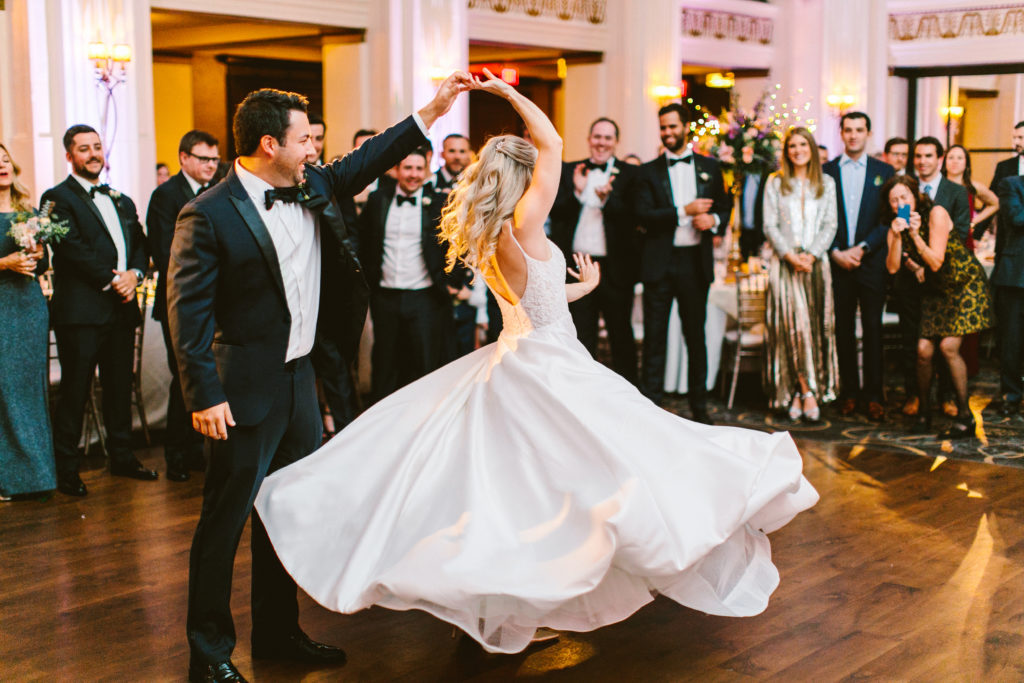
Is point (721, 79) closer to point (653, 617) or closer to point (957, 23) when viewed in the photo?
point (957, 23)

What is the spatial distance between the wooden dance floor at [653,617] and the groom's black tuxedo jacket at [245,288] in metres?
0.88

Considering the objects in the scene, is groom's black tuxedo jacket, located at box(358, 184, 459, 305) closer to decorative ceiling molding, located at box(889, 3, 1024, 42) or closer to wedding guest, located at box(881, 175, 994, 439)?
wedding guest, located at box(881, 175, 994, 439)

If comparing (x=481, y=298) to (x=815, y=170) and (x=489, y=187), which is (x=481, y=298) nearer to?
(x=815, y=170)

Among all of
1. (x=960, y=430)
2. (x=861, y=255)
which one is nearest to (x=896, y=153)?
(x=861, y=255)

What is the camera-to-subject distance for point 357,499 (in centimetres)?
295

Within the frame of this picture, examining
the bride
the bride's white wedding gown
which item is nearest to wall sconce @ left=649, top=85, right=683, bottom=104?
the bride

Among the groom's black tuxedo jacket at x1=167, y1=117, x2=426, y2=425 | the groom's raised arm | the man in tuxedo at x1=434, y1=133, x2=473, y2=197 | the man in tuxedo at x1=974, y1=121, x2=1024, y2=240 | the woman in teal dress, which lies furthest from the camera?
the man in tuxedo at x1=974, y1=121, x2=1024, y2=240

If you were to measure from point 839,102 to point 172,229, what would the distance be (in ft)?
33.1

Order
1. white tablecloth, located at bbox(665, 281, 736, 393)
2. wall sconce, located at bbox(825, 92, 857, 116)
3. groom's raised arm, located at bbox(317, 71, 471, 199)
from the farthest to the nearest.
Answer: wall sconce, located at bbox(825, 92, 857, 116) < white tablecloth, located at bbox(665, 281, 736, 393) < groom's raised arm, located at bbox(317, 71, 471, 199)

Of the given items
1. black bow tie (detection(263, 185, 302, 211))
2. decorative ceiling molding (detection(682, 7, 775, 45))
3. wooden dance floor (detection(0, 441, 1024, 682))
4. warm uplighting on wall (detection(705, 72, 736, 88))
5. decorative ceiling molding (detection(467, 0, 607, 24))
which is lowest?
wooden dance floor (detection(0, 441, 1024, 682))

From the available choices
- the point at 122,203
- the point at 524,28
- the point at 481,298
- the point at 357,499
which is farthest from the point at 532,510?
the point at 524,28

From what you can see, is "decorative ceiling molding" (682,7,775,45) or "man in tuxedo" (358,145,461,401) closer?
"man in tuxedo" (358,145,461,401)

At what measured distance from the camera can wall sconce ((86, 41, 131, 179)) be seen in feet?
27.2

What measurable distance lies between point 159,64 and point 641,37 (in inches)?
255
